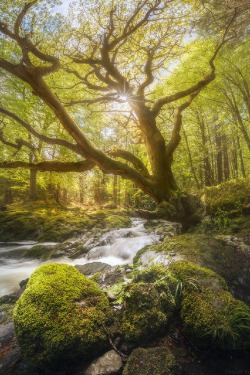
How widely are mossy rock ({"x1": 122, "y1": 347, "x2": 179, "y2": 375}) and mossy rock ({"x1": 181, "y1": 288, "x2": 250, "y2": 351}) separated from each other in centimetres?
49

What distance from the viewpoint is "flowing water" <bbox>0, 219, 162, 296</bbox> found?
600cm

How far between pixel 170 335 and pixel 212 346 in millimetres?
495

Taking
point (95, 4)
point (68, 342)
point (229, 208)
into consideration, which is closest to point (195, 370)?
point (68, 342)

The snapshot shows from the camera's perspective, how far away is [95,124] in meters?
15.8

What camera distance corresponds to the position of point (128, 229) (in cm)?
973

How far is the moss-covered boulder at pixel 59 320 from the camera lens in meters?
2.33

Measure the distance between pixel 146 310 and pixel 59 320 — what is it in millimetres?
1072

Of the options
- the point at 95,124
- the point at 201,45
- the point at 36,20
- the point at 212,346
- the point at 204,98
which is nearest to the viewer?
the point at 212,346

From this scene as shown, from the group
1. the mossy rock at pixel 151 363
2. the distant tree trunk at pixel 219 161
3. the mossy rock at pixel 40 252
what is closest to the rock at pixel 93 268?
the mossy rock at pixel 151 363

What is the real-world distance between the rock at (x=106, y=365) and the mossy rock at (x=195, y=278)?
1.30 metres

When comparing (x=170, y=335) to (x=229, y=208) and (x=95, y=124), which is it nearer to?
(x=229, y=208)

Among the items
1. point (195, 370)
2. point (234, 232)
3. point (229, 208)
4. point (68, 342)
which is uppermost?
point (229, 208)

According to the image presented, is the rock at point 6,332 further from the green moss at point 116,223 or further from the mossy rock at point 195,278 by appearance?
the green moss at point 116,223

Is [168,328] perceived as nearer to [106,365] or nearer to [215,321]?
[215,321]
